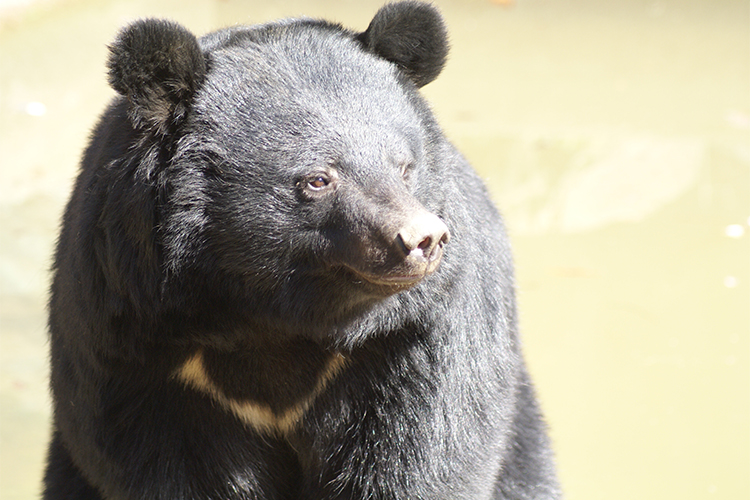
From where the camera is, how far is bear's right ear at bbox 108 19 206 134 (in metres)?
2.65

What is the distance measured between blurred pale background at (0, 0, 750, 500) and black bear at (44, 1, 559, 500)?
149cm

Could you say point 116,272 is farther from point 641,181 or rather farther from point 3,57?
point 3,57

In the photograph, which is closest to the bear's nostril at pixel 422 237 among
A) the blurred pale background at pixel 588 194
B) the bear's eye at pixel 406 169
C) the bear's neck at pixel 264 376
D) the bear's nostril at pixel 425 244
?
the bear's nostril at pixel 425 244

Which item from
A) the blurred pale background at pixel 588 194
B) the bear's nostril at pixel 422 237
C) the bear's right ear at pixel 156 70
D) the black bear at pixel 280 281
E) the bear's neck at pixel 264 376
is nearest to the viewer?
the bear's nostril at pixel 422 237

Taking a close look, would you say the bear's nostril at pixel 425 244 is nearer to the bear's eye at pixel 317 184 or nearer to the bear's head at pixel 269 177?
the bear's head at pixel 269 177

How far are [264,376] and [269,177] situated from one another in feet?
2.49

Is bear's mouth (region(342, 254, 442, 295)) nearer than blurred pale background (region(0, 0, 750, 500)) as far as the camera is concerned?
Yes

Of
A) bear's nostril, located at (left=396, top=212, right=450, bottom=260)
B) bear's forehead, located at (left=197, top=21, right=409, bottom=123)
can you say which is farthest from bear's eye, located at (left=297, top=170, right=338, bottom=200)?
bear's nostril, located at (left=396, top=212, right=450, bottom=260)

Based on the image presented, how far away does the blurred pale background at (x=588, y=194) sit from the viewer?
477 centimetres

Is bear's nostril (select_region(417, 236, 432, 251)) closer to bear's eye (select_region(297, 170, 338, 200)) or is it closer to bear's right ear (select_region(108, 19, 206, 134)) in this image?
bear's eye (select_region(297, 170, 338, 200))

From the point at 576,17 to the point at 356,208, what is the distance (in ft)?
26.4

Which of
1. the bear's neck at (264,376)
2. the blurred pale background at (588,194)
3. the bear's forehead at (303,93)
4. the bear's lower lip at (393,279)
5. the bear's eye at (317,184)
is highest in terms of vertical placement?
the bear's forehead at (303,93)

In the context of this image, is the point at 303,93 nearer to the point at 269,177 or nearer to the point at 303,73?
the point at 303,73

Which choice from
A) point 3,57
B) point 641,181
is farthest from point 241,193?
point 3,57
